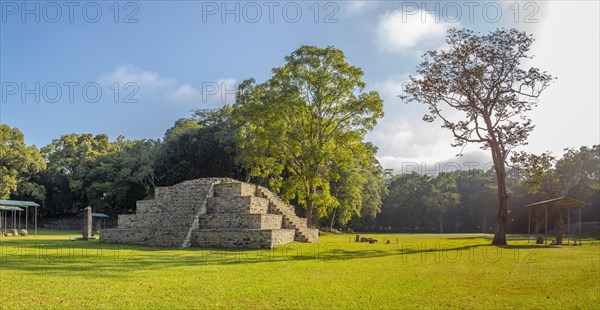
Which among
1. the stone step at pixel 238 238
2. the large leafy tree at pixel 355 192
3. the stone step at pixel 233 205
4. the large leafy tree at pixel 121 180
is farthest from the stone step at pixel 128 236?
the large leafy tree at pixel 121 180

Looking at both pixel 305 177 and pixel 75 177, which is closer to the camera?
pixel 305 177

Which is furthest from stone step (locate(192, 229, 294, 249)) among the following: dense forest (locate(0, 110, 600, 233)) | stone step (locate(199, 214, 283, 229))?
dense forest (locate(0, 110, 600, 233))

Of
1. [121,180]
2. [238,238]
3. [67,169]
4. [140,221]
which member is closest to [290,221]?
[238,238]

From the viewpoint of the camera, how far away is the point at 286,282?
10727mm

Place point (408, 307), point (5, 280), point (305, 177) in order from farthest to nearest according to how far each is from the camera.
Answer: point (305, 177), point (5, 280), point (408, 307)

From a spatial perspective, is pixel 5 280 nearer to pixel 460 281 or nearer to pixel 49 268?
pixel 49 268

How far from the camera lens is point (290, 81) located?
29.3 meters

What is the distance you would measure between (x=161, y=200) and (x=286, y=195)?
7.96 m

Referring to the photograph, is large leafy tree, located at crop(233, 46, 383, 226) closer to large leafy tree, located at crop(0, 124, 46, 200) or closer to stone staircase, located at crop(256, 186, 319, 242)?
stone staircase, located at crop(256, 186, 319, 242)

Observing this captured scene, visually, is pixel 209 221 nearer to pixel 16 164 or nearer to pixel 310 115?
pixel 310 115

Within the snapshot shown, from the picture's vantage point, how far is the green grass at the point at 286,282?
865cm

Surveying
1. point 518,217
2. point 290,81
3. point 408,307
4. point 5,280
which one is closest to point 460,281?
point 408,307

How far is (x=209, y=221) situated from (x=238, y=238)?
265cm

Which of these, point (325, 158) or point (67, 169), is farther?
point (67, 169)
